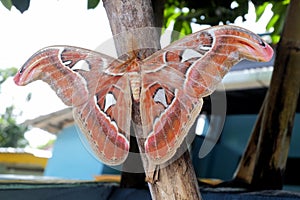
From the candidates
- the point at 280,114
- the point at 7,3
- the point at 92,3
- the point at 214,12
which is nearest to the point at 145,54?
the point at 7,3

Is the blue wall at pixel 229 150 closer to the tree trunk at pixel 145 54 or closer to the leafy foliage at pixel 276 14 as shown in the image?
the leafy foliage at pixel 276 14

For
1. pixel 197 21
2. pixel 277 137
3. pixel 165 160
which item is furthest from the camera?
pixel 197 21

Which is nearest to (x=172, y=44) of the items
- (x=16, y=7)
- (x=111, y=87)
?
(x=111, y=87)

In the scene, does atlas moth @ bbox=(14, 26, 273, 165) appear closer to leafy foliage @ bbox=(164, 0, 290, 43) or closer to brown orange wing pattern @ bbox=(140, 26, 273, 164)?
brown orange wing pattern @ bbox=(140, 26, 273, 164)

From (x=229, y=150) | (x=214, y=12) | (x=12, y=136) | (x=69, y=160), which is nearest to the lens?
(x=214, y=12)

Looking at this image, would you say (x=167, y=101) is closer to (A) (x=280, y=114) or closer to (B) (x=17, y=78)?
(B) (x=17, y=78)

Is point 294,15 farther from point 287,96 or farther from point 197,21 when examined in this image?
point 197,21
